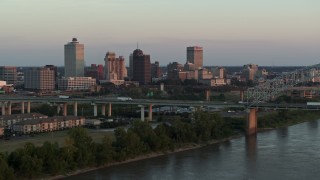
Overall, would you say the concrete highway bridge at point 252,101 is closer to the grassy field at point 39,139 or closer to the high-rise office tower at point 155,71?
the grassy field at point 39,139

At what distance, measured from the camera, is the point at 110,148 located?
1183cm

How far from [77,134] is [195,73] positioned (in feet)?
132

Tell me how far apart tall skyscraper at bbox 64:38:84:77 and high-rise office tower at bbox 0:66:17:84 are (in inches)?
257

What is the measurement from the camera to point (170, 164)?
12.0m

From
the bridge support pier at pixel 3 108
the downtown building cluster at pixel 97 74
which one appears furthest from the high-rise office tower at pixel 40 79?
the bridge support pier at pixel 3 108

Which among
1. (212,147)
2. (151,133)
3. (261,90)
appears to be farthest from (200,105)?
(151,133)

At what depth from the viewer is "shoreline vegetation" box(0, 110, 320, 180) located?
33.3 ft

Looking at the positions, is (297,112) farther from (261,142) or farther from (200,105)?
(261,142)

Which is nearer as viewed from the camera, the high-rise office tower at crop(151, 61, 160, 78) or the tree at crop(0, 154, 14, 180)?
the tree at crop(0, 154, 14, 180)

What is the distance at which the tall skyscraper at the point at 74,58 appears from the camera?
5388 cm

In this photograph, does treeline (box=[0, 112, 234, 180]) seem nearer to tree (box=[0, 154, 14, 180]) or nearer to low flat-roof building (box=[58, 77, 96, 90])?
tree (box=[0, 154, 14, 180])

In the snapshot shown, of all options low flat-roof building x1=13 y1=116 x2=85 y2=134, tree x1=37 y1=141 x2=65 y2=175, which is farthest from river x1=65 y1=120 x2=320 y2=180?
low flat-roof building x1=13 y1=116 x2=85 y2=134

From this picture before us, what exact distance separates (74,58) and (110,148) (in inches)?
1676

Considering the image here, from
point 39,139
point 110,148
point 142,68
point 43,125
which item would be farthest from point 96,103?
point 142,68
